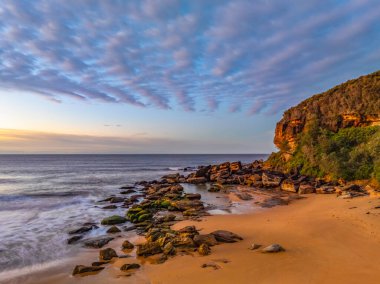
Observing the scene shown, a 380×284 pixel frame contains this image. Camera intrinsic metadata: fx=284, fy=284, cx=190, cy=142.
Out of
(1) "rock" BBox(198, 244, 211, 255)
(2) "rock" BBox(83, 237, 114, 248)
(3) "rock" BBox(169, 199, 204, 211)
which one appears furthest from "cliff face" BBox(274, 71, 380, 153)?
(2) "rock" BBox(83, 237, 114, 248)

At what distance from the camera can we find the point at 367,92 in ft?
123

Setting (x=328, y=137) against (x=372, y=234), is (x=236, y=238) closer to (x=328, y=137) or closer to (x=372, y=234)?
(x=372, y=234)

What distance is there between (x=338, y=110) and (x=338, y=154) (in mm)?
10497

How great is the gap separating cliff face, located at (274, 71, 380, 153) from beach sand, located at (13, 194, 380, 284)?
2370 centimetres

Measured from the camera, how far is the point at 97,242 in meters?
14.9

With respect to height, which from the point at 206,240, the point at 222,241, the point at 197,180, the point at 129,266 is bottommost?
the point at 129,266

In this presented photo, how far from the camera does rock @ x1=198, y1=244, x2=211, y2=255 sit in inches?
479

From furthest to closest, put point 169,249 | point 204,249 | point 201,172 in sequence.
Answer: point 201,172 → point 169,249 → point 204,249

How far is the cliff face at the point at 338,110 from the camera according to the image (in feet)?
120

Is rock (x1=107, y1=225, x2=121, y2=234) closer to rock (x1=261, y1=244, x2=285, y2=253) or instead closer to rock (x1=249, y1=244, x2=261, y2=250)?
rock (x1=249, y1=244, x2=261, y2=250)

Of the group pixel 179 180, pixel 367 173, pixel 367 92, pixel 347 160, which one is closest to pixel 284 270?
pixel 367 173

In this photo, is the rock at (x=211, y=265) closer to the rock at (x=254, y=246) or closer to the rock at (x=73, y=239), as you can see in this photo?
the rock at (x=254, y=246)

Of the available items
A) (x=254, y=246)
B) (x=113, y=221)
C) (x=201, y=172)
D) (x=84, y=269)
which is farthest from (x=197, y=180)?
(x=84, y=269)

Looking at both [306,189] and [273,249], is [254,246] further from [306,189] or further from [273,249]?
[306,189]
